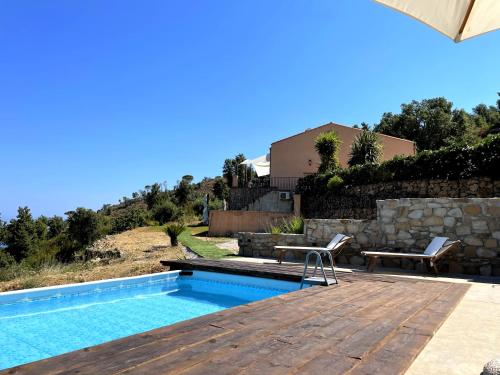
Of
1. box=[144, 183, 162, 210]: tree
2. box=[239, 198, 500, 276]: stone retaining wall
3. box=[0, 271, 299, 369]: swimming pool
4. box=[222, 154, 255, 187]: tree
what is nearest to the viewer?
box=[0, 271, 299, 369]: swimming pool

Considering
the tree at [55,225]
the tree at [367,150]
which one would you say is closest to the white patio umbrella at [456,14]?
the tree at [367,150]

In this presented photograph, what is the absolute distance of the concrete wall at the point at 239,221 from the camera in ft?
60.9

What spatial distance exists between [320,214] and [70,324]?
15.6 metres

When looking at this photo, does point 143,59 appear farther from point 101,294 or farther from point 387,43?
point 101,294

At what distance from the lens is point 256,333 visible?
334 centimetres

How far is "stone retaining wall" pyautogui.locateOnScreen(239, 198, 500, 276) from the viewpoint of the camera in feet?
25.2

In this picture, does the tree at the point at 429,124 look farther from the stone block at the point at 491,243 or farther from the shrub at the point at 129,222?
the stone block at the point at 491,243

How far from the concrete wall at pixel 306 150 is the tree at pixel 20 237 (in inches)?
665

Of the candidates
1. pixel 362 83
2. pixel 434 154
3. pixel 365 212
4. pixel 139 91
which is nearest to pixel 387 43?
pixel 362 83

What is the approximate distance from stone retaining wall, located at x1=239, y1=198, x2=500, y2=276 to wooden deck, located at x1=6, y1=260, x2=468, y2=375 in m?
3.39

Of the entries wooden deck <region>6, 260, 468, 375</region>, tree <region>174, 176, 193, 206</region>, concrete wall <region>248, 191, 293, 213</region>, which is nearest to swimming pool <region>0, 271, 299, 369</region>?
wooden deck <region>6, 260, 468, 375</region>

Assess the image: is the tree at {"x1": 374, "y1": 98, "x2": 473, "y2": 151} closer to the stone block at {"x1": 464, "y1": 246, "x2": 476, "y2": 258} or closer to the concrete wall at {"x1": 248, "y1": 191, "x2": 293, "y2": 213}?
the concrete wall at {"x1": 248, "y1": 191, "x2": 293, "y2": 213}

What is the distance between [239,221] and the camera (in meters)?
19.4

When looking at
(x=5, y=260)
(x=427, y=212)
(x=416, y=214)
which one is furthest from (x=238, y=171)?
(x=427, y=212)
